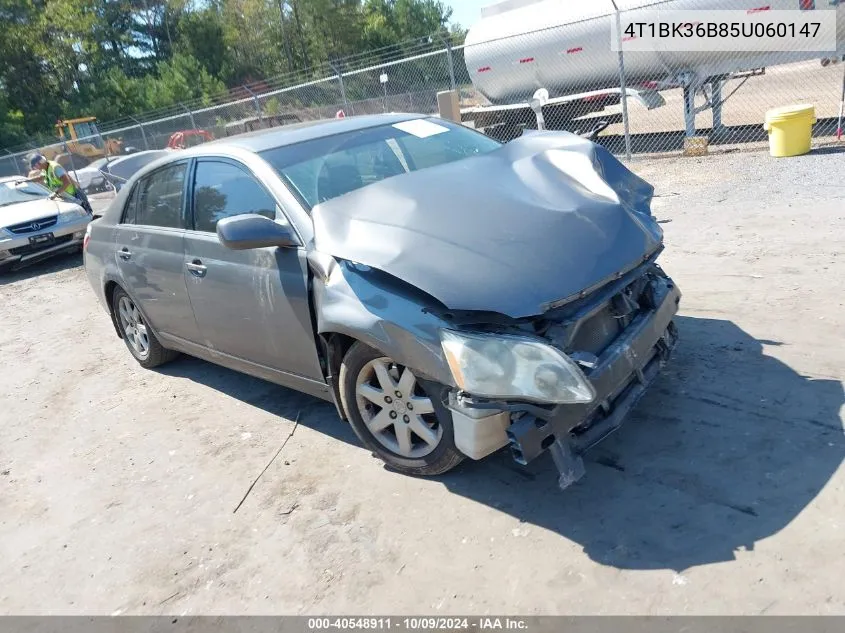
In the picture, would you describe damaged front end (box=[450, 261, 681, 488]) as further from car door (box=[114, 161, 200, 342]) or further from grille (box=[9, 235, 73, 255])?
grille (box=[9, 235, 73, 255])

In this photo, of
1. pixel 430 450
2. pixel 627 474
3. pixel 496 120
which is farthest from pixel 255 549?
pixel 496 120

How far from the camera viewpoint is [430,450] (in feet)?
10.8

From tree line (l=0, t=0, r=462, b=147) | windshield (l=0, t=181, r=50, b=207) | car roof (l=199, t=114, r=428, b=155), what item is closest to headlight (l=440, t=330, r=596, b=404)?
car roof (l=199, t=114, r=428, b=155)

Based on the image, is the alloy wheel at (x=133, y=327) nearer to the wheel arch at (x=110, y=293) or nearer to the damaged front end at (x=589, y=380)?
the wheel arch at (x=110, y=293)

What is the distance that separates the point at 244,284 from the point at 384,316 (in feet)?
3.95

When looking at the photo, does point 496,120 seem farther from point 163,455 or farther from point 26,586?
point 26,586

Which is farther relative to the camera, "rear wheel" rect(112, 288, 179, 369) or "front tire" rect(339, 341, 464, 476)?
"rear wheel" rect(112, 288, 179, 369)

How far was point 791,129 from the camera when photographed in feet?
31.2

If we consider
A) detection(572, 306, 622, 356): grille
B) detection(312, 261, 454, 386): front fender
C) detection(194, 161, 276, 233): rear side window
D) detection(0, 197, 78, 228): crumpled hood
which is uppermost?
detection(194, 161, 276, 233): rear side window

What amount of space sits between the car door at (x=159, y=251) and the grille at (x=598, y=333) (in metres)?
2.66

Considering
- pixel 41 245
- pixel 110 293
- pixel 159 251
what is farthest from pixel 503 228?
pixel 41 245

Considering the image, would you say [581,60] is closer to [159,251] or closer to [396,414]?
[159,251]
